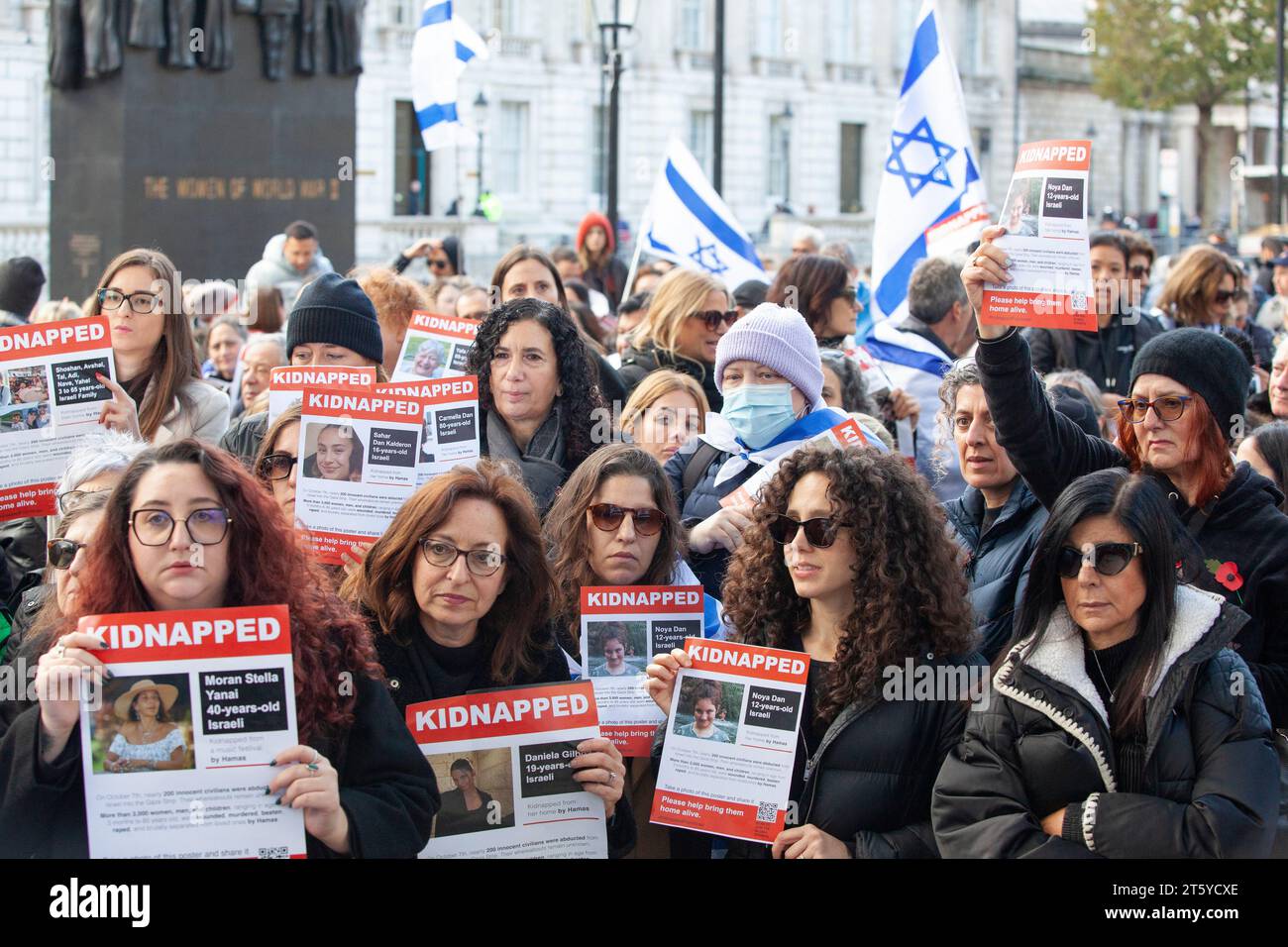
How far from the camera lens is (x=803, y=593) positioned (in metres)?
4.10

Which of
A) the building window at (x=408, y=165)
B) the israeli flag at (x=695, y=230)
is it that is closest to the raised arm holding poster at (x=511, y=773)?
the israeli flag at (x=695, y=230)

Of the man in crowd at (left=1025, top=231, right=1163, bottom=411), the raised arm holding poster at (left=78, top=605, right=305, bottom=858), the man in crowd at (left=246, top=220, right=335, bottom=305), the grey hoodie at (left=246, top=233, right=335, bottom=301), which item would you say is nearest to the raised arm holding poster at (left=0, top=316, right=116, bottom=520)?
the raised arm holding poster at (left=78, top=605, right=305, bottom=858)

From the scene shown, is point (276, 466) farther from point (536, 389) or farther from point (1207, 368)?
point (1207, 368)

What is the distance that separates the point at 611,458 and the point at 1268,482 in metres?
1.74

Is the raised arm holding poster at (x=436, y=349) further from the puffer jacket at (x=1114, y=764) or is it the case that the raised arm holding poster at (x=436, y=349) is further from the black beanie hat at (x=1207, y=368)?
the puffer jacket at (x=1114, y=764)

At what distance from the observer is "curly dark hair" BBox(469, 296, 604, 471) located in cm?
581

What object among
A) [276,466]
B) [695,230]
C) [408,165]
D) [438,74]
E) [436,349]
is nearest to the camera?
[276,466]

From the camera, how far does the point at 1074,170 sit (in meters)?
4.52

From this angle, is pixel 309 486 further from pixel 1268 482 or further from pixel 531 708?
pixel 1268 482

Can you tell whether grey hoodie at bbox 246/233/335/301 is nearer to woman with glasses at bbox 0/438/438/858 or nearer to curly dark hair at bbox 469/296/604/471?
curly dark hair at bbox 469/296/604/471

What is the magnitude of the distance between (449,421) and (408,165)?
1642 inches

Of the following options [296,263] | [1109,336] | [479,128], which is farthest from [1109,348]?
[479,128]

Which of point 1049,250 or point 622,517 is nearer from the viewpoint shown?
point 1049,250

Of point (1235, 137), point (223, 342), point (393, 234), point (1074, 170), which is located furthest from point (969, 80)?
point (1074, 170)
